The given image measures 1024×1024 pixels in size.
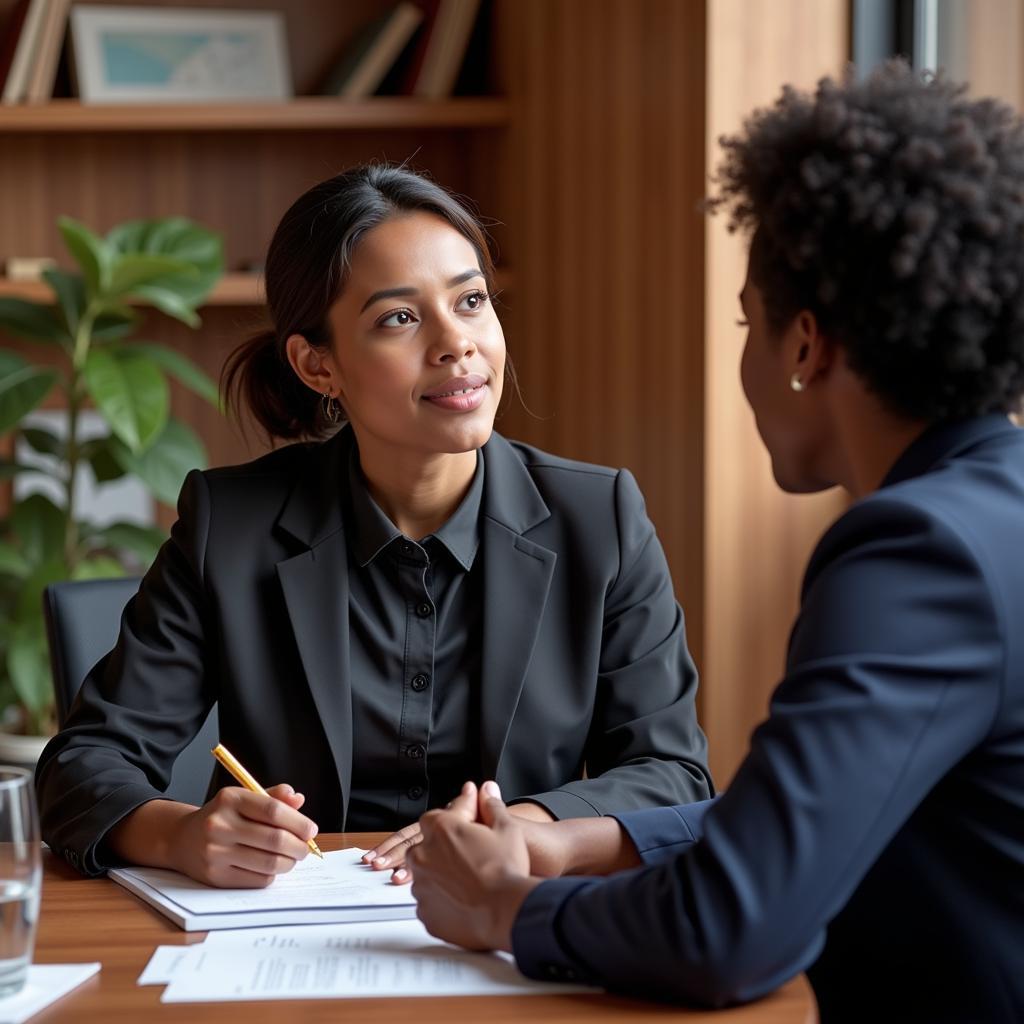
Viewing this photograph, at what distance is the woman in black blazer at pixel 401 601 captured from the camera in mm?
1729

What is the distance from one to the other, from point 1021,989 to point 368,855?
62cm

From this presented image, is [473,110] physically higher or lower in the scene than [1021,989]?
higher

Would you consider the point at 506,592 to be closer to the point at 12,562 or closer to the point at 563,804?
the point at 563,804

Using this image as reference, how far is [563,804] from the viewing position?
1542 millimetres

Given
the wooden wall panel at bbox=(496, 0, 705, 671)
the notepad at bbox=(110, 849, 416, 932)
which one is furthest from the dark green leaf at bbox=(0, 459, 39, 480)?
the notepad at bbox=(110, 849, 416, 932)

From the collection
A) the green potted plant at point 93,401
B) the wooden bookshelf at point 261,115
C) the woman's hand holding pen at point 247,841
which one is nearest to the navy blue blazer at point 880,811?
the woman's hand holding pen at point 247,841

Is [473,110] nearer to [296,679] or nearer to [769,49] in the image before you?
[769,49]

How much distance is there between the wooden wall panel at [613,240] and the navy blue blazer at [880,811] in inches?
81.2

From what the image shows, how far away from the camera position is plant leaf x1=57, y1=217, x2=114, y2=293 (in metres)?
3.25

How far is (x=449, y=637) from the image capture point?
179 centimetres

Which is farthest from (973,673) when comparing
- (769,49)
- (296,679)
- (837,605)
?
(769,49)

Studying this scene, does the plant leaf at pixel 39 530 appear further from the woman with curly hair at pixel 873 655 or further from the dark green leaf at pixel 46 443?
the woman with curly hair at pixel 873 655

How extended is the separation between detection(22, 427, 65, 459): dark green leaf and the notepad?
2.21 metres

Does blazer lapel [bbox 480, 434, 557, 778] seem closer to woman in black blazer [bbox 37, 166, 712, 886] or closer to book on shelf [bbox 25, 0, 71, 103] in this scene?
woman in black blazer [bbox 37, 166, 712, 886]
